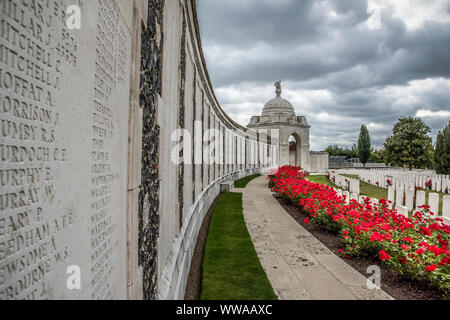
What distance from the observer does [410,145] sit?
3866 cm

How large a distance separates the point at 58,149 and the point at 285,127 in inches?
1561

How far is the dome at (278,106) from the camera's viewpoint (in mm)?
41938

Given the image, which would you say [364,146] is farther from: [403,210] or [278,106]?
[403,210]

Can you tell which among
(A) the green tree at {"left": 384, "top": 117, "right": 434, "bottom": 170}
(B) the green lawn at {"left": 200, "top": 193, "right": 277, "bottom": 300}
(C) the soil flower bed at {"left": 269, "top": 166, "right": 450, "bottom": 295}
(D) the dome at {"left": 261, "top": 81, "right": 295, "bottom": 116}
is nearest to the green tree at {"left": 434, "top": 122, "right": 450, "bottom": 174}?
(A) the green tree at {"left": 384, "top": 117, "right": 434, "bottom": 170}

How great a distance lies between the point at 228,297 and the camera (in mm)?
3947

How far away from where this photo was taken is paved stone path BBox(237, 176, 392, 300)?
13.6ft

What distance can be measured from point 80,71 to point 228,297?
145 inches

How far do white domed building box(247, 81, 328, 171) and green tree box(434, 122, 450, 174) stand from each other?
58.4ft

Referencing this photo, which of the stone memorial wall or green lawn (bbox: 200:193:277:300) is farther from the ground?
the stone memorial wall

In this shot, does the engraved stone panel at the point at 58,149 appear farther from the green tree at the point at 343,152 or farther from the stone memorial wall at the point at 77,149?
the green tree at the point at 343,152

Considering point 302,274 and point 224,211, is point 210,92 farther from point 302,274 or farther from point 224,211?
point 302,274

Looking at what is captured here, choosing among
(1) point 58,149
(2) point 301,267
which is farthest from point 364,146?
(1) point 58,149

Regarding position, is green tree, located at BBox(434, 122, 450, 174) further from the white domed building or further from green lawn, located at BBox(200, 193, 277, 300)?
green lawn, located at BBox(200, 193, 277, 300)
